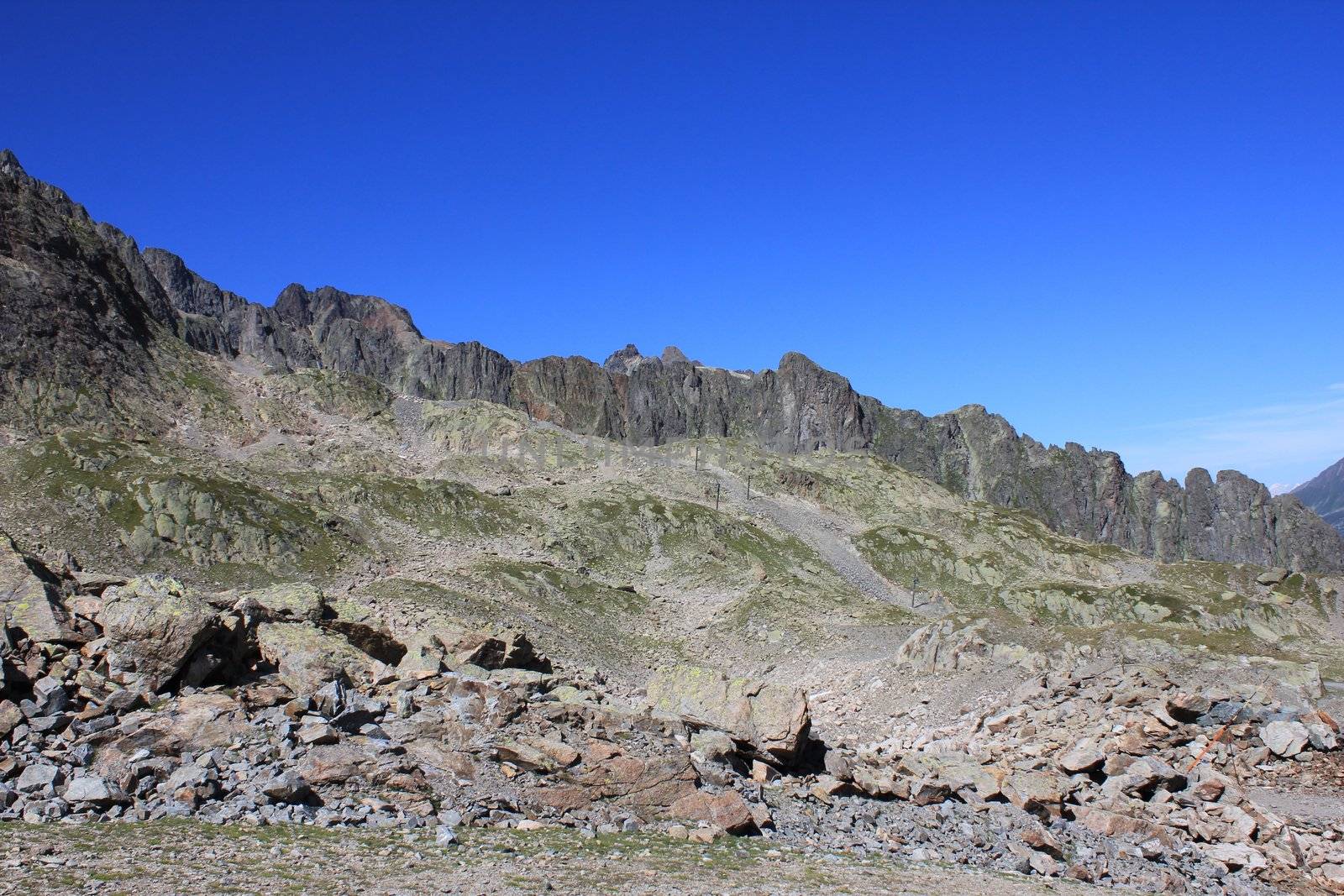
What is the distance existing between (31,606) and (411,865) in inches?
551

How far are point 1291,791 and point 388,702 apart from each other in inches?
1099

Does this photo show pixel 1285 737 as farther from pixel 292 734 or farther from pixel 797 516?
pixel 797 516

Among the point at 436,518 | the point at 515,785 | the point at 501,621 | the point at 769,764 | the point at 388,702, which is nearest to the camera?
Result: the point at 515,785

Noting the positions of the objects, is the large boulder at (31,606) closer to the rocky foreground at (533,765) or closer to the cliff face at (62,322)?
the rocky foreground at (533,765)

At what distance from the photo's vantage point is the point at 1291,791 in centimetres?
2589

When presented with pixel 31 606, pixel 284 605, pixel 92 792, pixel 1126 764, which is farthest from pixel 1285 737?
pixel 31 606

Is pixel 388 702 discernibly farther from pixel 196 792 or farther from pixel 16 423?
pixel 16 423

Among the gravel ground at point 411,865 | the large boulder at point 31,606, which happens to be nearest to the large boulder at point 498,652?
the large boulder at point 31,606

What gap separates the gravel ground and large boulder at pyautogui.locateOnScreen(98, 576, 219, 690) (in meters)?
6.44

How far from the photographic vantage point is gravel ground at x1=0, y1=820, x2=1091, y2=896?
12.5 meters

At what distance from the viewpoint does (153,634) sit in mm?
20391

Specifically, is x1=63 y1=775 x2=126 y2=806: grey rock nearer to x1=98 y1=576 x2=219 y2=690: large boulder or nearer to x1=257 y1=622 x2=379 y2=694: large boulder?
x1=98 y1=576 x2=219 y2=690: large boulder

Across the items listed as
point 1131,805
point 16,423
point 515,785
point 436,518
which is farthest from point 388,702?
point 16,423

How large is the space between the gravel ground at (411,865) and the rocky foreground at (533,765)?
0.54 feet
